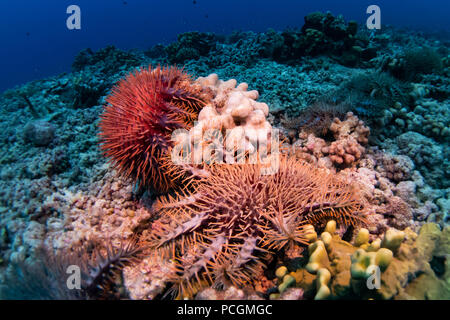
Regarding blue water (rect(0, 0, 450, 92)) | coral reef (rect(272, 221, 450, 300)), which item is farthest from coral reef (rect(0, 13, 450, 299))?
blue water (rect(0, 0, 450, 92))

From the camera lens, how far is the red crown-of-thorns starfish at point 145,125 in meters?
2.61

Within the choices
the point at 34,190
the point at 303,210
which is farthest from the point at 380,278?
the point at 34,190

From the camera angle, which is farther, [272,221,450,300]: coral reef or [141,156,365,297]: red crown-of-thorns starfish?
[141,156,365,297]: red crown-of-thorns starfish

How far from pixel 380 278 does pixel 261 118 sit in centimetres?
201

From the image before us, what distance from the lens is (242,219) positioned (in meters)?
2.22

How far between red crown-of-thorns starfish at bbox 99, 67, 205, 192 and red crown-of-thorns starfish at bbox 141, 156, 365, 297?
0.55 metres

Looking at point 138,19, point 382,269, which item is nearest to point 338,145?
point 382,269

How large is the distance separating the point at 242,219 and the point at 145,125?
1.50m

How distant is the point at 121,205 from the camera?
3.26 metres

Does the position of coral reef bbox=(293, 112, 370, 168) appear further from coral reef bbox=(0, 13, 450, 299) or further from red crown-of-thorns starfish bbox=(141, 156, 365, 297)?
red crown-of-thorns starfish bbox=(141, 156, 365, 297)

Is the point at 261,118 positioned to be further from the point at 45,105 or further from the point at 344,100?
the point at 45,105

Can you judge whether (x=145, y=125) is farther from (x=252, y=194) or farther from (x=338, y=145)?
(x=338, y=145)

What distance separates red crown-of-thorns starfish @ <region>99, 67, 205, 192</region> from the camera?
2.61 m

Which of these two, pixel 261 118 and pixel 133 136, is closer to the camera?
pixel 133 136
